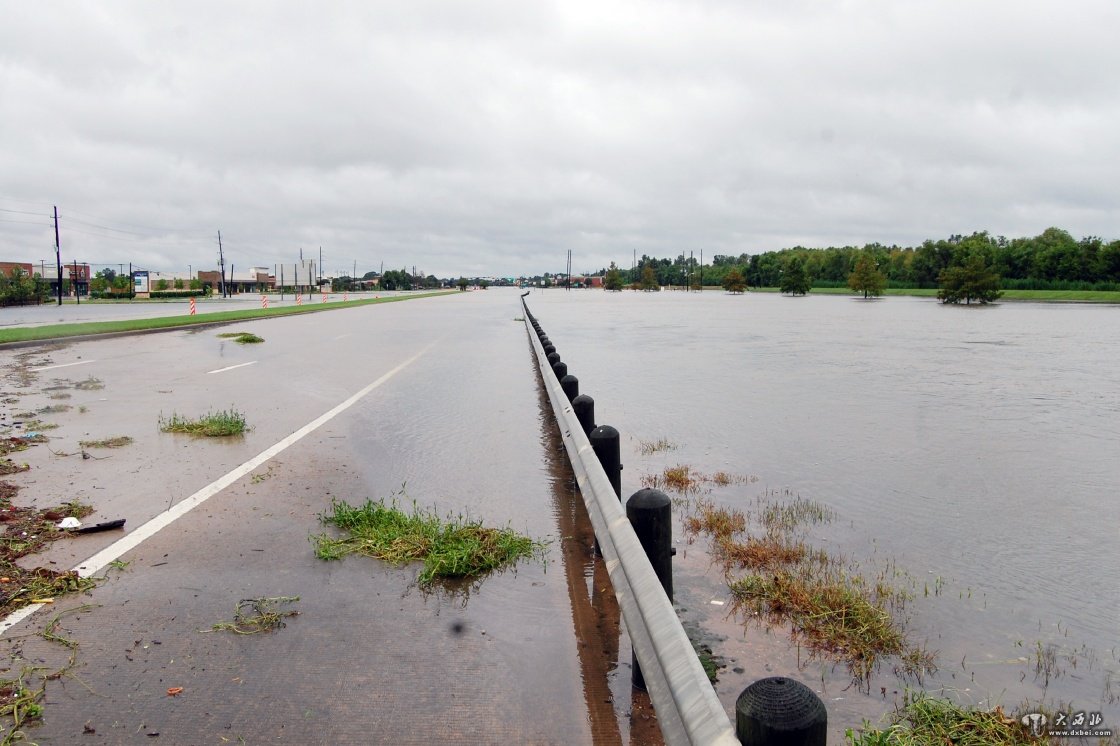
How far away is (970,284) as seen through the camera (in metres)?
90.2

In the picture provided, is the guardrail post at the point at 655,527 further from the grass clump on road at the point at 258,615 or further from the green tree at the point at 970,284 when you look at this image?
the green tree at the point at 970,284

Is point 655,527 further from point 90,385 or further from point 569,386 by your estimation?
point 90,385

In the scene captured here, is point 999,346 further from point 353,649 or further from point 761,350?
point 353,649

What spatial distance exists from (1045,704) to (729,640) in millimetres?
1550

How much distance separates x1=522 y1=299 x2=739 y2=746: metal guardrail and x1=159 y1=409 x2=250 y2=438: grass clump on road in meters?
6.55

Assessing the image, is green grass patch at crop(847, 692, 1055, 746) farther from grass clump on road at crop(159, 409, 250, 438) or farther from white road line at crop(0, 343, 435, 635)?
grass clump on road at crop(159, 409, 250, 438)

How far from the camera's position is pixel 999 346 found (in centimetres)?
2936

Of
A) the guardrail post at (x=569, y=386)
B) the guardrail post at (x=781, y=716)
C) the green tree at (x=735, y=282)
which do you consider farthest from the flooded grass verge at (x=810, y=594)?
the green tree at (x=735, y=282)

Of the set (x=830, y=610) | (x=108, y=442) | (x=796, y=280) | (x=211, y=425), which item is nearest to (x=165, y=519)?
(x=108, y=442)

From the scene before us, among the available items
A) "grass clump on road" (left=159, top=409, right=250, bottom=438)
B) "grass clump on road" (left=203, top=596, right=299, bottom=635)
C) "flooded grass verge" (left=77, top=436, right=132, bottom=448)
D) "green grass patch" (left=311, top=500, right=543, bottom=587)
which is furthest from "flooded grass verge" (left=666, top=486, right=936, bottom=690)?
"flooded grass verge" (left=77, top=436, right=132, bottom=448)

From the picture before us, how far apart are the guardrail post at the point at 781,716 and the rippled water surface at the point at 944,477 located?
1956 mm

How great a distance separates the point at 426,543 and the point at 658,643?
3113mm

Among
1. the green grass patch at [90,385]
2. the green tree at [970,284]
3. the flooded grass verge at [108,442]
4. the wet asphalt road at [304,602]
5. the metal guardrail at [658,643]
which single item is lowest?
the wet asphalt road at [304,602]

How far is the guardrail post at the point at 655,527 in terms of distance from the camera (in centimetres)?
350
